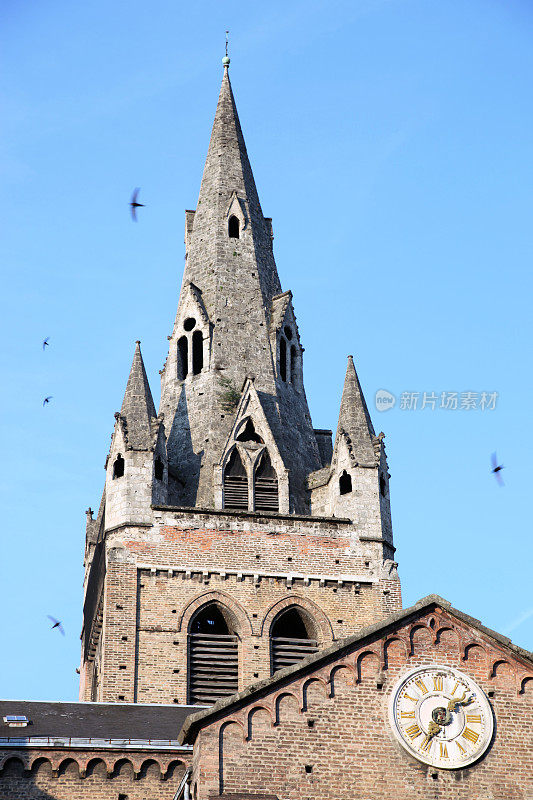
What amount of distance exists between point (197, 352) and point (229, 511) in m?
6.51

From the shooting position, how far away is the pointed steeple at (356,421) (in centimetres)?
4459

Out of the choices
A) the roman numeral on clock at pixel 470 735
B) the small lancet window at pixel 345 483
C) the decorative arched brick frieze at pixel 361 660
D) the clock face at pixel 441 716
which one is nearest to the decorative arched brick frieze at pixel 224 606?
the small lancet window at pixel 345 483

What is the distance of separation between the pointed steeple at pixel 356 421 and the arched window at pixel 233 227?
5.82m

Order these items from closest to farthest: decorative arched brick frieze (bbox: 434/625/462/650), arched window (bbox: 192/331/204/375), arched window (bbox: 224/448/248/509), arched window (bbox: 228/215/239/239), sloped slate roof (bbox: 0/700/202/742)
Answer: decorative arched brick frieze (bbox: 434/625/462/650)
sloped slate roof (bbox: 0/700/202/742)
arched window (bbox: 224/448/248/509)
arched window (bbox: 192/331/204/375)
arched window (bbox: 228/215/239/239)

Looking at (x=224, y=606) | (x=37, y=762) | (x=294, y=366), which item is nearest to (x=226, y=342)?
(x=294, y=366)

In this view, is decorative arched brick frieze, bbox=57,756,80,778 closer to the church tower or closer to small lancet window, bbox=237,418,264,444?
the church tower

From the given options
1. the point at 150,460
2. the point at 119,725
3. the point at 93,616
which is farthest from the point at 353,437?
the point at 119,725

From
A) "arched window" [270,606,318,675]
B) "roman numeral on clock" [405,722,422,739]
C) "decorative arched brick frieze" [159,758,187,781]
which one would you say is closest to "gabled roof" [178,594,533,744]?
"roman numeral on clock" [405,722,422,739]

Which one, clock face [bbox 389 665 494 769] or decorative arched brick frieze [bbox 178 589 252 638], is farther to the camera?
decorative arched brick frieze [bbox 178 589 252 638]

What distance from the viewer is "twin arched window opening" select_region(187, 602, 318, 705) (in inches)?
1569

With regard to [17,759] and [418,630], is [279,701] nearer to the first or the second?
Result: [418,630]

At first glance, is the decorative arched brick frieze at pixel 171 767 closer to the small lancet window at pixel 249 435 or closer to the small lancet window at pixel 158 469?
the small lancet window at pixel 158 469

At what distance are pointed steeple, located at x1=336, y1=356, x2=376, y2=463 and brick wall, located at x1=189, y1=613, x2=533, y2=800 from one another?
54.3 feet

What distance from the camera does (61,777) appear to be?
33250 mm
